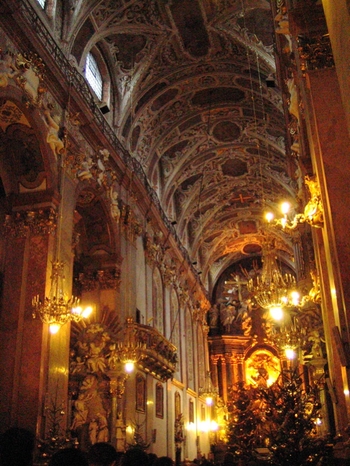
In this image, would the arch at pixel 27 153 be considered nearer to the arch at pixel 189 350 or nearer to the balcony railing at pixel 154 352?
the balcony railing at pixel 154 352

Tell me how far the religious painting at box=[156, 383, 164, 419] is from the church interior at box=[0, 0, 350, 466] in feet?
0.30

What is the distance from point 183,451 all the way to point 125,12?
14835 mm

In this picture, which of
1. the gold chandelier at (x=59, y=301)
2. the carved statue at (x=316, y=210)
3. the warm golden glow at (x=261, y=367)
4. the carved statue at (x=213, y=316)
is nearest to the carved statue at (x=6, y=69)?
the gold chandelier at (x=59, y=301)

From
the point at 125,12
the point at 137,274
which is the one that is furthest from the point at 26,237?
the point at 125,12

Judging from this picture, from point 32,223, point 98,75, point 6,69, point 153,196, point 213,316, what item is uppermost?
point 98,75

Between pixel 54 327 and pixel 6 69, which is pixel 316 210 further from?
pixel 6 69

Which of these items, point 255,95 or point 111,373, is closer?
point 111,373

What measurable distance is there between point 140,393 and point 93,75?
29.9ft

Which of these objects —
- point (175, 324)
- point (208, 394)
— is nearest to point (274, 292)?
point (175, 324)

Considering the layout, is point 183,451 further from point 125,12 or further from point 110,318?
point 125,12

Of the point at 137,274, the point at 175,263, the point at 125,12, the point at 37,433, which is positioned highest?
the point at 125,12

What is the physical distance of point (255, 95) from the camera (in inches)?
722

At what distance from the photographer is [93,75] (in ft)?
49.7

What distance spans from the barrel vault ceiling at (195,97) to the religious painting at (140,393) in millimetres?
6977
